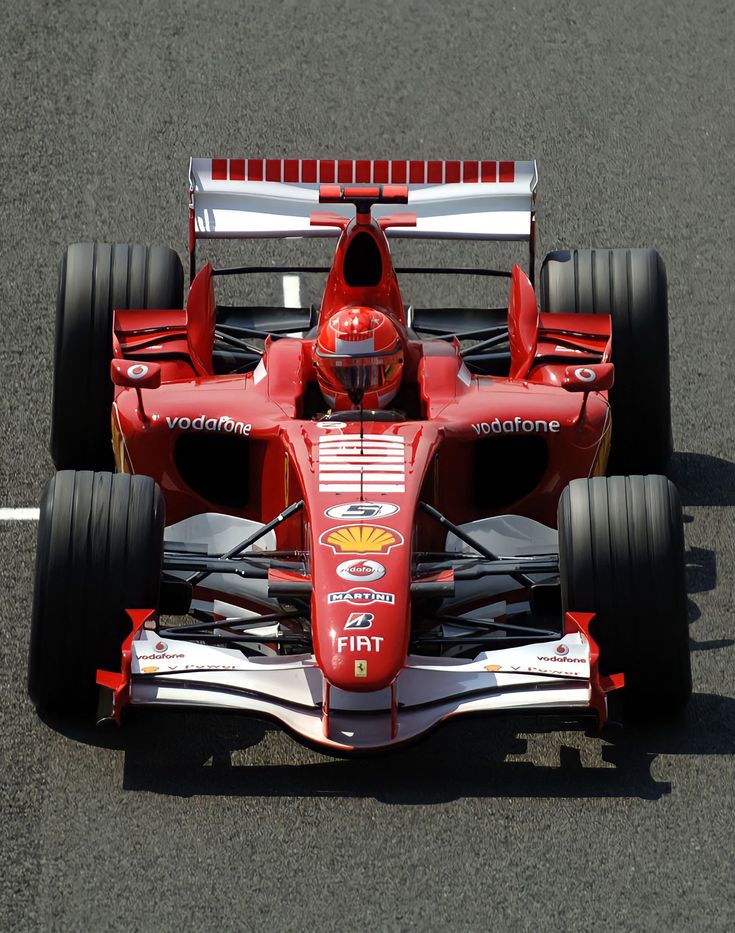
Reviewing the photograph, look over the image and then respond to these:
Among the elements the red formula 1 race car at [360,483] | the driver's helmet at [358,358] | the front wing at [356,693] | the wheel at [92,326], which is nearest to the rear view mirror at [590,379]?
the red formula 1 race car at [360,483]

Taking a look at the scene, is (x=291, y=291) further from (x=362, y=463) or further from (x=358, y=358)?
(x=362, y=463)

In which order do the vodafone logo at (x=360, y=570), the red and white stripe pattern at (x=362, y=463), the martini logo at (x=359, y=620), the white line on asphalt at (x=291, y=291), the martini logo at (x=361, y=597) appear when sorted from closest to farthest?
the martini logo at (x=359, y=620)
the martini logo at (x=361, y=597)
the vodafone logo at (x=360, y=570)
the red and white stripe pattern at (x=362, y=463)
the white line on asphalt at (x=291, y=291)

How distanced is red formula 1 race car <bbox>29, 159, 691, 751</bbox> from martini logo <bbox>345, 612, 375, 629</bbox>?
0.5 inches

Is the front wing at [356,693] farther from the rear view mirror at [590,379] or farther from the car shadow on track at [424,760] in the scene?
the rear view mirror at [590,379]

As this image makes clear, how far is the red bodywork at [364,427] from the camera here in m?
11.5

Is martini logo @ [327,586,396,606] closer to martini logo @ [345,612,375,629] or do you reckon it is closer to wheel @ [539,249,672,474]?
martini logo @ [345,612,375,629]

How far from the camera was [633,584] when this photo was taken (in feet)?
36.3

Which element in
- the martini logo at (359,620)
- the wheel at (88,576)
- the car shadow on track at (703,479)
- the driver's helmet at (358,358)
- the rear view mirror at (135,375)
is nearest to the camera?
the martini logo at (359,620)

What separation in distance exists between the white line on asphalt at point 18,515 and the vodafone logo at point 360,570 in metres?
3.07

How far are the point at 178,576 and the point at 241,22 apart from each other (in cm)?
767

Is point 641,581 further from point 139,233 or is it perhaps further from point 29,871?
point 139,233

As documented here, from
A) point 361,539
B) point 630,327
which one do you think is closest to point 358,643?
point 361,539

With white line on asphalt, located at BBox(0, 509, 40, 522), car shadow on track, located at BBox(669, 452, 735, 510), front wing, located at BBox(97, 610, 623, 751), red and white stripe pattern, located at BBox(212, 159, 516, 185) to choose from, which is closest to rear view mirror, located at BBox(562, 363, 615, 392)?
front wing, located at BBox(97, 610, 623, 751)

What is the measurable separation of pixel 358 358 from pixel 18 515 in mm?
2486
